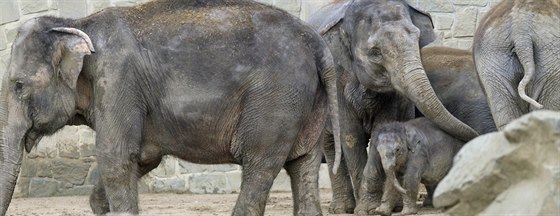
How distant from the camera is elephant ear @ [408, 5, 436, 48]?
11555 mm

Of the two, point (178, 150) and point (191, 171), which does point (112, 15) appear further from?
point (191, 171)

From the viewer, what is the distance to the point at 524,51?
10055 mm

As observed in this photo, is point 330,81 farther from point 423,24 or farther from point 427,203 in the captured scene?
point 427,203

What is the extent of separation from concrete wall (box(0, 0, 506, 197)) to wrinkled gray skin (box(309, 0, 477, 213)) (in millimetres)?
2451

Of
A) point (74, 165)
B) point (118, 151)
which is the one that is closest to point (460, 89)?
point (118, 151)

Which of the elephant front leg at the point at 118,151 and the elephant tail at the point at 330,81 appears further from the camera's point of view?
the elephant tail at the point at 330,81

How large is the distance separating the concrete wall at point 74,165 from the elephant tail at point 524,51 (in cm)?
487

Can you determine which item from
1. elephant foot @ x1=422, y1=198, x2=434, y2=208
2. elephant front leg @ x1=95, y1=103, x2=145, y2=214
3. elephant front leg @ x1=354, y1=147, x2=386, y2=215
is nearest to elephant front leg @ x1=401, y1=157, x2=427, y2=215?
elephant front leg @ x1=354, y1=147, x2=386, y2=215

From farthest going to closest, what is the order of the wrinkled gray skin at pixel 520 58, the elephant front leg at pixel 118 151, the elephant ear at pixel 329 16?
the elephant ear at pixel 329 16, the wrinkled gray skin at pixel 520 58, the elephant front leg at pixel 118 151

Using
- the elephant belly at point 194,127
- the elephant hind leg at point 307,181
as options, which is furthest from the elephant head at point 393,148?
the elephant belly at point 194,127

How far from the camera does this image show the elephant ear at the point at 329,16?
1184 centimetres

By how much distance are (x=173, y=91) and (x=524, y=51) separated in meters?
2.34

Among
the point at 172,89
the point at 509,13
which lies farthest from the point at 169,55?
the point at 509,13

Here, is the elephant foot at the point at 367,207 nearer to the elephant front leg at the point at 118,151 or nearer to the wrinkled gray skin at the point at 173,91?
the wrinkled gray skin at the point at 173,91
